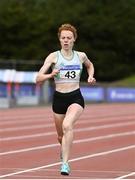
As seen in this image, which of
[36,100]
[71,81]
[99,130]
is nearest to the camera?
[71,81]

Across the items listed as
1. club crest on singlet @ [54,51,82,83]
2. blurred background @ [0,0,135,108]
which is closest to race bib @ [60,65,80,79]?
club crest on singlet @ [54,51,82,83]

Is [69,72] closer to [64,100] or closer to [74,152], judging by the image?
[64,100]

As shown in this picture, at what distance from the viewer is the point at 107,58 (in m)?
74.7

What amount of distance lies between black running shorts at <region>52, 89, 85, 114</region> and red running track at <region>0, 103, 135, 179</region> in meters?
0.88

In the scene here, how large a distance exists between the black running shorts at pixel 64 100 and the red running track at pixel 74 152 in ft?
2.89

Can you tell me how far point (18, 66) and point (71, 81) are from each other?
1246 inches

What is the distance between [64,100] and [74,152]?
428 cm

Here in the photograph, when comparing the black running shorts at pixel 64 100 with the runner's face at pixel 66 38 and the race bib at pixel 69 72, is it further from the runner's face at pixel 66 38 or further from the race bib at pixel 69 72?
the runner's face at pixel 66 38

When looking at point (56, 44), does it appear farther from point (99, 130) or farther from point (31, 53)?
point (99, 130)

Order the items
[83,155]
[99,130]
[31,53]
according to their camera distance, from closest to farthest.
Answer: [83,155] → [99,130] → [31,53]

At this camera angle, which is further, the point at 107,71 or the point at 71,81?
the point at 107,71

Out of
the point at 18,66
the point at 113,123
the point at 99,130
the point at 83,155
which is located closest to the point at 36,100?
the point at 18,66

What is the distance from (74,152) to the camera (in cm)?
1434

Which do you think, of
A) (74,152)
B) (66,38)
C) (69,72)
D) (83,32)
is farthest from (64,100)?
(83,32)
